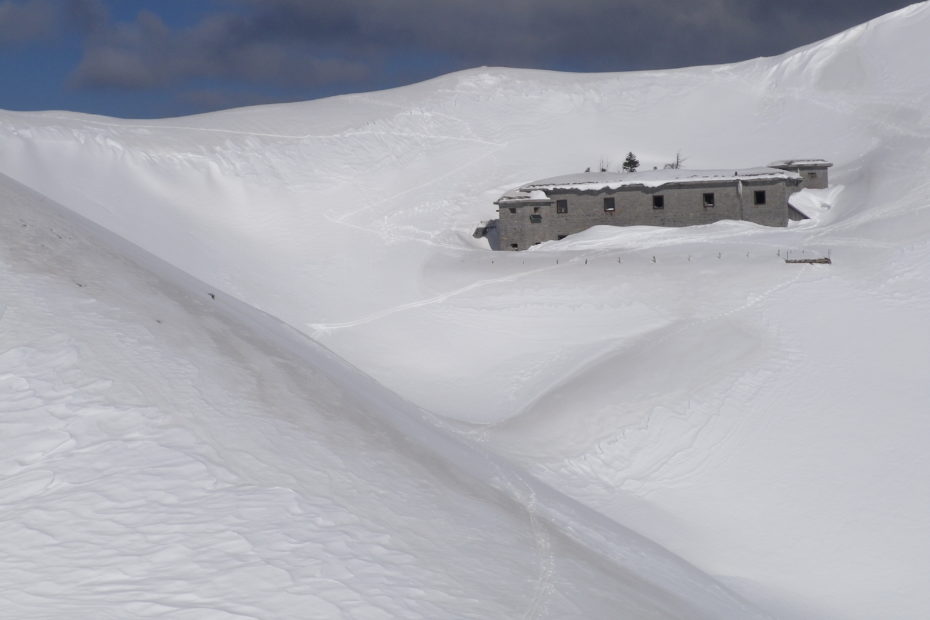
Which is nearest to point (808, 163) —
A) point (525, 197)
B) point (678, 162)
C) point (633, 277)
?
point (678, 162)

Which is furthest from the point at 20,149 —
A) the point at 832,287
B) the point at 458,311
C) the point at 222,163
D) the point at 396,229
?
the point at 832,287

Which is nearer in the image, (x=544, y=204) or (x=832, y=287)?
(x=832, y=287)

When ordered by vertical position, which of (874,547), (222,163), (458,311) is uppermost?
(222,163)

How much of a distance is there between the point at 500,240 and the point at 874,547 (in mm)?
20363

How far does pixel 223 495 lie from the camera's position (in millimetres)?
7969

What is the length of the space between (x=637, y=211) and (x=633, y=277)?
711cm

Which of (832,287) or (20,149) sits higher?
(20,149)

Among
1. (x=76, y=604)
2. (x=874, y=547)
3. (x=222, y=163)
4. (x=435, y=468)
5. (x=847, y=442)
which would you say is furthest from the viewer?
(x=222, y=163)

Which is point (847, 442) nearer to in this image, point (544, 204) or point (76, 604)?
point (76, 604)

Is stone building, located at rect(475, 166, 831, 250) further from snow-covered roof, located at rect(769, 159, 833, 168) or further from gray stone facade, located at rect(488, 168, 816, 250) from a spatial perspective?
snow-covered roof, located at rect(769, 159, 833, 168)

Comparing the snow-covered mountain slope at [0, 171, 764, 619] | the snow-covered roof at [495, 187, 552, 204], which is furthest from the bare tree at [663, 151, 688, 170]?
the snow-covered mountain slope at [0, 171, 764, 619]

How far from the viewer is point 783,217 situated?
111ft

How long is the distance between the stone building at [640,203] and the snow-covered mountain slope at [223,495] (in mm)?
21124

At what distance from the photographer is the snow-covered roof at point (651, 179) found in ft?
112
